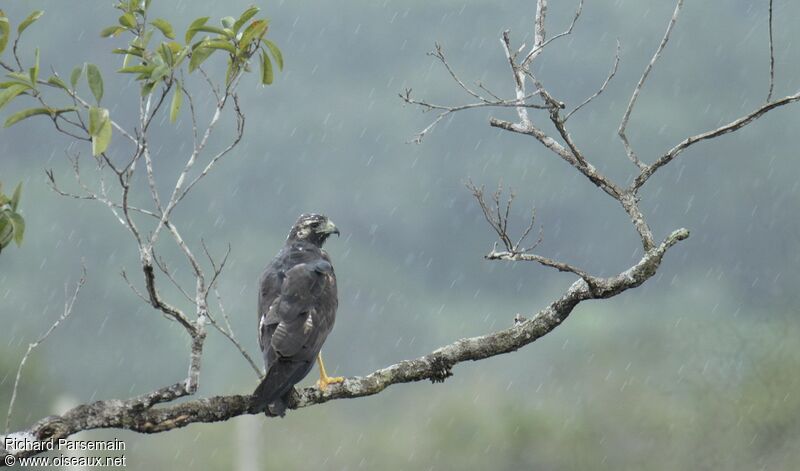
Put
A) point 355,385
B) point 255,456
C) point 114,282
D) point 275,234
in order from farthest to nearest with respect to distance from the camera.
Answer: point 275,234
point 114,282
point 255,456
point 355,385

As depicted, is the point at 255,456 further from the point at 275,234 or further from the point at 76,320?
the point at 275,234

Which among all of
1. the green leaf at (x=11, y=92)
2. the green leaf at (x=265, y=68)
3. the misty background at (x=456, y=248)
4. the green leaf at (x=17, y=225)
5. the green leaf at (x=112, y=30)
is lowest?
the green leaf at (x=17, y=225)

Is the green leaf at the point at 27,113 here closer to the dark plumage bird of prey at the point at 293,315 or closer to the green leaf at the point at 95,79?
the green leaf at the point at 95,79

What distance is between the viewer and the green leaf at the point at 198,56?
5.15 meters

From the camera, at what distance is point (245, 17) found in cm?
538

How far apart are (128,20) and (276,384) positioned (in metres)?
2.18

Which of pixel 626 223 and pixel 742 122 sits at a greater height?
pixel 626 223

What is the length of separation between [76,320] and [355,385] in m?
39.2

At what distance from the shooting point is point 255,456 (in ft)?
94.2

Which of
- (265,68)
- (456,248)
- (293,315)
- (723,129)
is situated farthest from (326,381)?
(456,248)

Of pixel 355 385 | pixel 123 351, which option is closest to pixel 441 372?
pixel 355 385

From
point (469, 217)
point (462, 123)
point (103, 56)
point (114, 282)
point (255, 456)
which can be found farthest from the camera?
point (462, 123)

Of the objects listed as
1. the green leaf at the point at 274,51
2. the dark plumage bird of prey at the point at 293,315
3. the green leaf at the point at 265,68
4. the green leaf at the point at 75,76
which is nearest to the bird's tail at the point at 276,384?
the dark plumage bird of prey at the point at 293,315

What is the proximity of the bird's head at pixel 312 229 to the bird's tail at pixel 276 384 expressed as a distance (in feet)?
6.38
